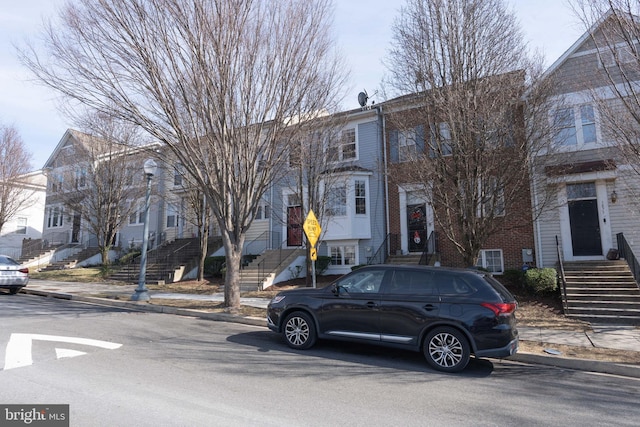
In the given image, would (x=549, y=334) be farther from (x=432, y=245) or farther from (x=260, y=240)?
(x=260, y=240)

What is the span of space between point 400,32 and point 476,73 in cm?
244

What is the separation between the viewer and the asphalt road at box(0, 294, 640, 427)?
4.17 metres

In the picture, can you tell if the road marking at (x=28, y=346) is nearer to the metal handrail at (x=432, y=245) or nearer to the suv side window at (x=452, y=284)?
the suv side window at (x=452, y=284)

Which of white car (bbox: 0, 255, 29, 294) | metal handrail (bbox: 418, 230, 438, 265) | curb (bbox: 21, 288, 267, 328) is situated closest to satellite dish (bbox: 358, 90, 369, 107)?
metal handrail (bbox: 418, 230, 438, 265)

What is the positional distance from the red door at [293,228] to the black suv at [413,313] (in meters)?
11.6

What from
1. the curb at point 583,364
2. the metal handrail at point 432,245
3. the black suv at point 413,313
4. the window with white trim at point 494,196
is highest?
the window with white trim at point 494,196

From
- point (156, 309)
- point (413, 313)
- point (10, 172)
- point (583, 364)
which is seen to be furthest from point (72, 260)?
point (583, 364)

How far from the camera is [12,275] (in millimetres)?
14500

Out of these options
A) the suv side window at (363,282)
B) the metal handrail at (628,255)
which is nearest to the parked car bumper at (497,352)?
the suv side window at (363,282)

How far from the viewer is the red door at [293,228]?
62.4 ft

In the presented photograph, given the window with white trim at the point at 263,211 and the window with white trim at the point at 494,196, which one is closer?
the window with white trim at the point at 494,196

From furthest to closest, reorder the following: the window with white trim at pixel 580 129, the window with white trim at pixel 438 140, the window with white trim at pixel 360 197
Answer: the window with white trim at pixel 360 197
the window with white trim at pixel 580 129
the window with white trim at pixel 438 140

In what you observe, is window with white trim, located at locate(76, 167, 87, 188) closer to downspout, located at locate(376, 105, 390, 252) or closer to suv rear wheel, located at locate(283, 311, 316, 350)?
downspout, located at locate(376, 105, 390, 252)

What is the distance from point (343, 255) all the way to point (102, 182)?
519 inches
